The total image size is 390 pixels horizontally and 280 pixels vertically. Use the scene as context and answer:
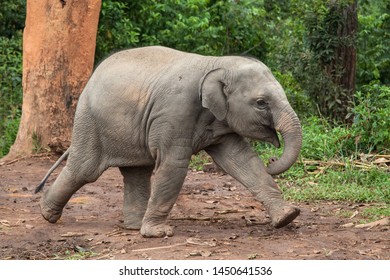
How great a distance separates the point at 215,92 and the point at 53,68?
5.55 meters

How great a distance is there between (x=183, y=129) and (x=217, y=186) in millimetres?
3416

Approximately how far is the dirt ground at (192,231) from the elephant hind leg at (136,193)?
0.18 meters

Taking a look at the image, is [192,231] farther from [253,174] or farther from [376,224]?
[376,224]

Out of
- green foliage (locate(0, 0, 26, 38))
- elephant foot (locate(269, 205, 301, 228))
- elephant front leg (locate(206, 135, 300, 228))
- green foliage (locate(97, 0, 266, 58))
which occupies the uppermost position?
elephant front leg (locate(206, 135, 300, 228))

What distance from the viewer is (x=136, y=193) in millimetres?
8398

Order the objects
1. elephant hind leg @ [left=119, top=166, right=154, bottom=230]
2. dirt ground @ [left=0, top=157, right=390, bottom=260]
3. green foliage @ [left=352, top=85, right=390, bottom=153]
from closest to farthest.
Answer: dirt ground @ [left=0, top=157, right=390, bottom=260]
elephant hind leg @ [left=119, top=166, right=154, bottom=230]
green foliage @ [left=352, top=85, right=390, bottom=153]

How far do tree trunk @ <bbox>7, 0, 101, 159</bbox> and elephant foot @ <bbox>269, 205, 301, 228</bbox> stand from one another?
5443 millimetres

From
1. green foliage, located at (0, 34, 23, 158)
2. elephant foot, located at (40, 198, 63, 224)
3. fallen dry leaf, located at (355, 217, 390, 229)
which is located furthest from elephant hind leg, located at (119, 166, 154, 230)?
green foliage, located at (0, 34, 23, 158)

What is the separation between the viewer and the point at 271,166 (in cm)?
730

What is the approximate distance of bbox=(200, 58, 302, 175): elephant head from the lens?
7176 mm

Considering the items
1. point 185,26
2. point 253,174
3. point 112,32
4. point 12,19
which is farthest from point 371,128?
point 12,19

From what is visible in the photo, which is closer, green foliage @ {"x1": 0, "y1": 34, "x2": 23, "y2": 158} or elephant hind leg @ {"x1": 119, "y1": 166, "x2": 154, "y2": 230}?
elephant hind leg @ {"x1": 119, "y1": 166, "x2": 154, "y2": 230}

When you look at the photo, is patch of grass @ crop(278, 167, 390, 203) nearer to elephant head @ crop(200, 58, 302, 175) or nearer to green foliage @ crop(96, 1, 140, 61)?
elephant head @ crop(200, 58, 302, 175)

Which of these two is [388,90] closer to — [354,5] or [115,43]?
[354,5]
